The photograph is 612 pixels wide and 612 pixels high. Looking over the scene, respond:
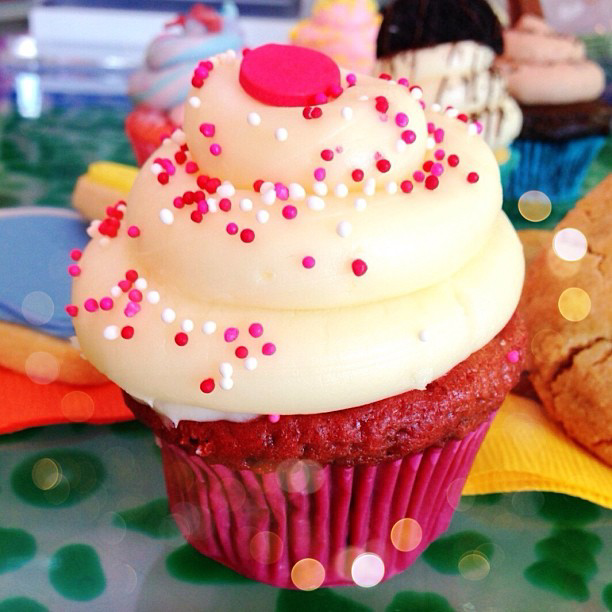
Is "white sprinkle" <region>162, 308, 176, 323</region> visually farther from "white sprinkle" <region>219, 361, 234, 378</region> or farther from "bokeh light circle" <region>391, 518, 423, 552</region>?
"bokeh light circle" <region>391, 518, 423, 552</region>

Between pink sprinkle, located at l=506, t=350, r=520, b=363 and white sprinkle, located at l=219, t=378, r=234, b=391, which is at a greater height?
white sprinkle, located at l=219, t=378, r=234, b=391

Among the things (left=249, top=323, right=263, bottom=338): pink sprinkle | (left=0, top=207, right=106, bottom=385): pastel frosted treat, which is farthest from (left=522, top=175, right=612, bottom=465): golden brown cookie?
(left=0, top=207, right=106, bottom=385): pastel frosted treat

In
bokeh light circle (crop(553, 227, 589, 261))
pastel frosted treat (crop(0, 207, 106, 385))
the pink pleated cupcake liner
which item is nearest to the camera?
the pink pleated cupcake liner

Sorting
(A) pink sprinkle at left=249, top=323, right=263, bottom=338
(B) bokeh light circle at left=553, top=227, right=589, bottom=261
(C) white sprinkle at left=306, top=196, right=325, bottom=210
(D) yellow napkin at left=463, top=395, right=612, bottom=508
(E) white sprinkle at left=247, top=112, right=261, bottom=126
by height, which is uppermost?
(E) white sprinkle at left=247, top=112, right=261, bottom=126

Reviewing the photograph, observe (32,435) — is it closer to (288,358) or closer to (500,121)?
(288,358)

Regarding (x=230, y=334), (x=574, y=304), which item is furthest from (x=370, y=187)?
(x=574, y=304)

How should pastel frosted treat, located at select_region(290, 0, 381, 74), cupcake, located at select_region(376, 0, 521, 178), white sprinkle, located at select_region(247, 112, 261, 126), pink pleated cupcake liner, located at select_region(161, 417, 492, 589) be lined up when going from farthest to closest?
pastel frosted treat, located at select_region(290, 0, 381, 74)
cupcake, located at select_region(376, 0, 521, 178)
pink pleated cupcake liner, located at select_region(161, 417, 492, 589)
white sprinkle, located at select_region(247, 112, 261, 126)
